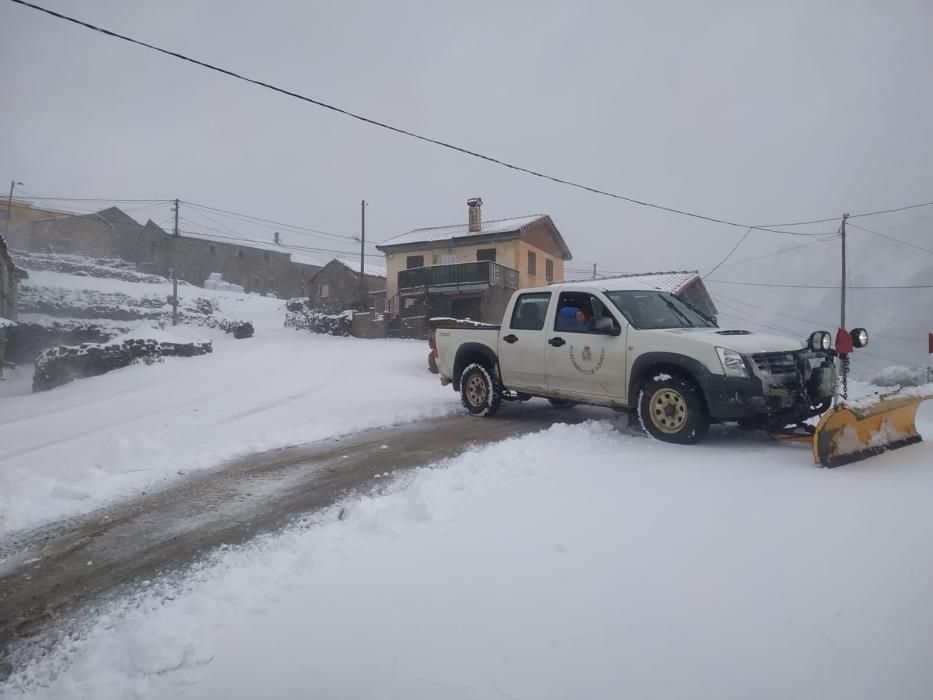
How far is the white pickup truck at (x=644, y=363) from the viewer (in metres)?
5.02

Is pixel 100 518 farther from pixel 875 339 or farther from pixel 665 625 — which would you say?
pixel 875 339

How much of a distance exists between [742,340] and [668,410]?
1038 mm

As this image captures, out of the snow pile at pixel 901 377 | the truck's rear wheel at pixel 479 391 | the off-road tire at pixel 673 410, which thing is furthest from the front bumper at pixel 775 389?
the snow pile at pixel 901 377

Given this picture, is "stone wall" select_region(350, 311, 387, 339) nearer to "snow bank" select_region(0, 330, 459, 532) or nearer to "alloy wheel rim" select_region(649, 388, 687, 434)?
"snow bank" select_region(0, 330, 459, 532)

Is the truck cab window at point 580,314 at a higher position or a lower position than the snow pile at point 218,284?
lower

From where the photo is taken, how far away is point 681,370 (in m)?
5.39

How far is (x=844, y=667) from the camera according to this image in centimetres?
189

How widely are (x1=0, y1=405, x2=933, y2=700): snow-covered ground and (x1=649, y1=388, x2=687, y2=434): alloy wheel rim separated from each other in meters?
1.55

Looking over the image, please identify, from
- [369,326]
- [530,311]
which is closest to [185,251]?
[369,326]

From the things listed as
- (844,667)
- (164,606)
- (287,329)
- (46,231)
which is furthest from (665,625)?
(46,231)

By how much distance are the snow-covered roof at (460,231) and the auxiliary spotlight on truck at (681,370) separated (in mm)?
23102

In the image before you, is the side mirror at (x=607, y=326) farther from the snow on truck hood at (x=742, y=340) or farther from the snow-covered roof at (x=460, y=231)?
the snow-covered roof at (x=460, y=231)

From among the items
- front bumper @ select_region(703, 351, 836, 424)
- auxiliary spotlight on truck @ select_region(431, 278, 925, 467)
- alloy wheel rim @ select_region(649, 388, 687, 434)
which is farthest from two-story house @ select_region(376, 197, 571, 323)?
front bumper @ select_region(703, 351, 836, 424)

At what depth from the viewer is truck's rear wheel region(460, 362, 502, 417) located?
7.68 metres
